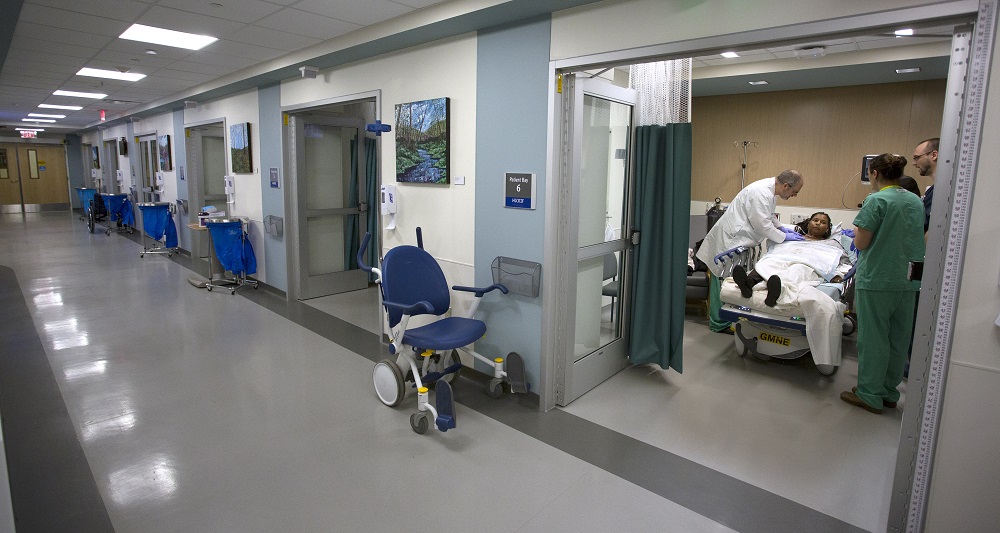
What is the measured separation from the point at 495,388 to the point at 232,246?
4.57 metres

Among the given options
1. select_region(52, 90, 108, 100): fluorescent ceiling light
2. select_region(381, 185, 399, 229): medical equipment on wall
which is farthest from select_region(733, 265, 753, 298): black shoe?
select_region(52, 90, 108, 100): fluorescent ceiling light

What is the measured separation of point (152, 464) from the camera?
2891 mm

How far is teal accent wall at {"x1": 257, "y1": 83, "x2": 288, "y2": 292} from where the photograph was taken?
20.2ft

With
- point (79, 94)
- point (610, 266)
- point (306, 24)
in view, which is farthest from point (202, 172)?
point (610, 266)

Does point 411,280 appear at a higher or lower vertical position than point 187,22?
lower

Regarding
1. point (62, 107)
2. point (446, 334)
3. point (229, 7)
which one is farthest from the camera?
point (62, 107)

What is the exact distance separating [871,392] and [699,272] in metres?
2.27

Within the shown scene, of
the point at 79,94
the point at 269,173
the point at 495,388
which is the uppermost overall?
the point at 79,94

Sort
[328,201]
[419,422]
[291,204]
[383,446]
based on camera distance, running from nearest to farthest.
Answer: [383,446]
[419,422]
[291,204]
[328,201]

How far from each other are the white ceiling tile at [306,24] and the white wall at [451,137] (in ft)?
1.55

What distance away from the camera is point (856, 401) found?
3674 millimetres

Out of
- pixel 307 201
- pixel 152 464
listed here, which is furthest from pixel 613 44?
pixel 307 201

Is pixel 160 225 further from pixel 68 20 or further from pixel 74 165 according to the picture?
pixel 74 165

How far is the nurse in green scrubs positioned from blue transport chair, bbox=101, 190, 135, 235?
44.7 feet
